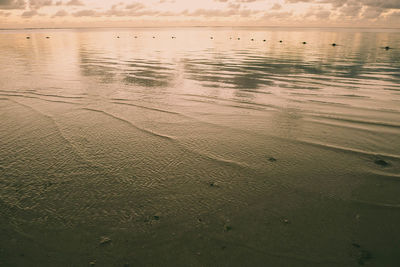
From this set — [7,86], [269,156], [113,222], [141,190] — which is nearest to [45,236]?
[113,222]

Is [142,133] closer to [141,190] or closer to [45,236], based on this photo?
[141,190]

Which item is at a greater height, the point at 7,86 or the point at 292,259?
the point at 7,86

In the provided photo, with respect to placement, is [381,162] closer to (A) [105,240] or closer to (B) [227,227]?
(B) [227,227]

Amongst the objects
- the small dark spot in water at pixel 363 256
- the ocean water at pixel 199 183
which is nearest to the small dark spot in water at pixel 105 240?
the ocean water at pixel 199 183

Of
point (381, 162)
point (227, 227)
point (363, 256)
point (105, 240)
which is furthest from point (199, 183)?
point (381, 162)

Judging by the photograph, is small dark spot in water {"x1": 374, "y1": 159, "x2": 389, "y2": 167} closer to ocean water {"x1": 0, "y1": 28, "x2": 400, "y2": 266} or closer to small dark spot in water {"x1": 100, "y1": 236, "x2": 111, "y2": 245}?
ocean water {"x1": 0, "y1": 28, "x2": 400, "y2": 266}

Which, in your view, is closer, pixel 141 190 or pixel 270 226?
pixel 270 226

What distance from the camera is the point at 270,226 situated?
431 cm

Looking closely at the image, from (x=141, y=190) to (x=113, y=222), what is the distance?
997 mm

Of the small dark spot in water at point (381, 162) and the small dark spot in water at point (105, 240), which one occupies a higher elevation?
the small dark spot in water at point (105, 240)

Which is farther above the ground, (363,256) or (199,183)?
(199,183)

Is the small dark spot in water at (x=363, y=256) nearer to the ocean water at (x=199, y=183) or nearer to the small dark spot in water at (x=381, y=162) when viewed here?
the ocean water at (x=199, y=183)

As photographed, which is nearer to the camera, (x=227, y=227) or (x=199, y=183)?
(x=227, y=227)

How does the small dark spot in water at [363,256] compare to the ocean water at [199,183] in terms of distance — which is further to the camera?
the ocean water at [199,183]
